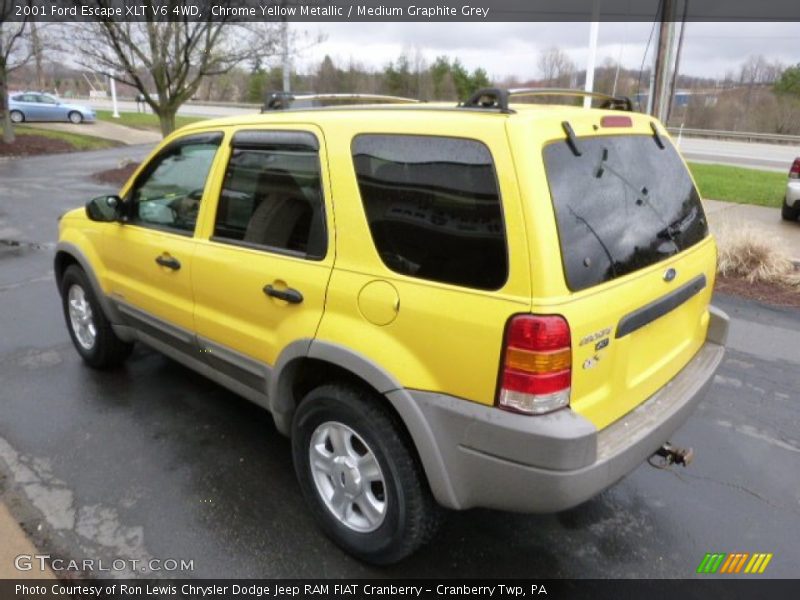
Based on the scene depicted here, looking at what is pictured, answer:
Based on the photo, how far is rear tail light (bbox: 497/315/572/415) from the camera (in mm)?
1957

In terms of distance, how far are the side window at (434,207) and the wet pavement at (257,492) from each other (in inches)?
53.1

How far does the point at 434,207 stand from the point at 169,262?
1.76 meters

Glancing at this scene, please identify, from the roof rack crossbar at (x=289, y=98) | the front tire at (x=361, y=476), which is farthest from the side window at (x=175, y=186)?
the front tire at (x=361, y=476)

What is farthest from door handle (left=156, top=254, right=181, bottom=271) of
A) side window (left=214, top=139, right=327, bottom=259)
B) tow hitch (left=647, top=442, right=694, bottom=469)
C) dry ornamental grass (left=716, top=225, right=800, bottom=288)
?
dry ornamental grass (left=716, top=225, right=800, bottom=288)

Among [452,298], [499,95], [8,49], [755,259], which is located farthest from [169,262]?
[8,49]

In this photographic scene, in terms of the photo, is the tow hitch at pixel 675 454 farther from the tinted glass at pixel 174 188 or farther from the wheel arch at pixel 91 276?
the wheel arch at pixel 91 276

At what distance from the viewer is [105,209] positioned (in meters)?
3.66

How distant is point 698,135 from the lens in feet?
124

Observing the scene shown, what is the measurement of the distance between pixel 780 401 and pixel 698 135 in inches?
1528

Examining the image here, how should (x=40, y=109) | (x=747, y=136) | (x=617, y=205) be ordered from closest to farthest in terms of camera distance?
(x=617, y=205), (x=40, y=109), (x=747, y=136)

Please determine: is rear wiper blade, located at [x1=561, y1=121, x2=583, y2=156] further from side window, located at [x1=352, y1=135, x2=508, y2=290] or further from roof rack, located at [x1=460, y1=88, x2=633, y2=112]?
side window, located at [x1=352, y1=135, x2=508, y2=290]

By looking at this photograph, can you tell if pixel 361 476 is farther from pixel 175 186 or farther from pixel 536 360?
pixel 175 186

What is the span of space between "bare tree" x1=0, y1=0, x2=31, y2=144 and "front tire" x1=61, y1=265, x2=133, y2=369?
1632 centimetres

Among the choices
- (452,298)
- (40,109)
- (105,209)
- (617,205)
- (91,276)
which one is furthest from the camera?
(40,109)
